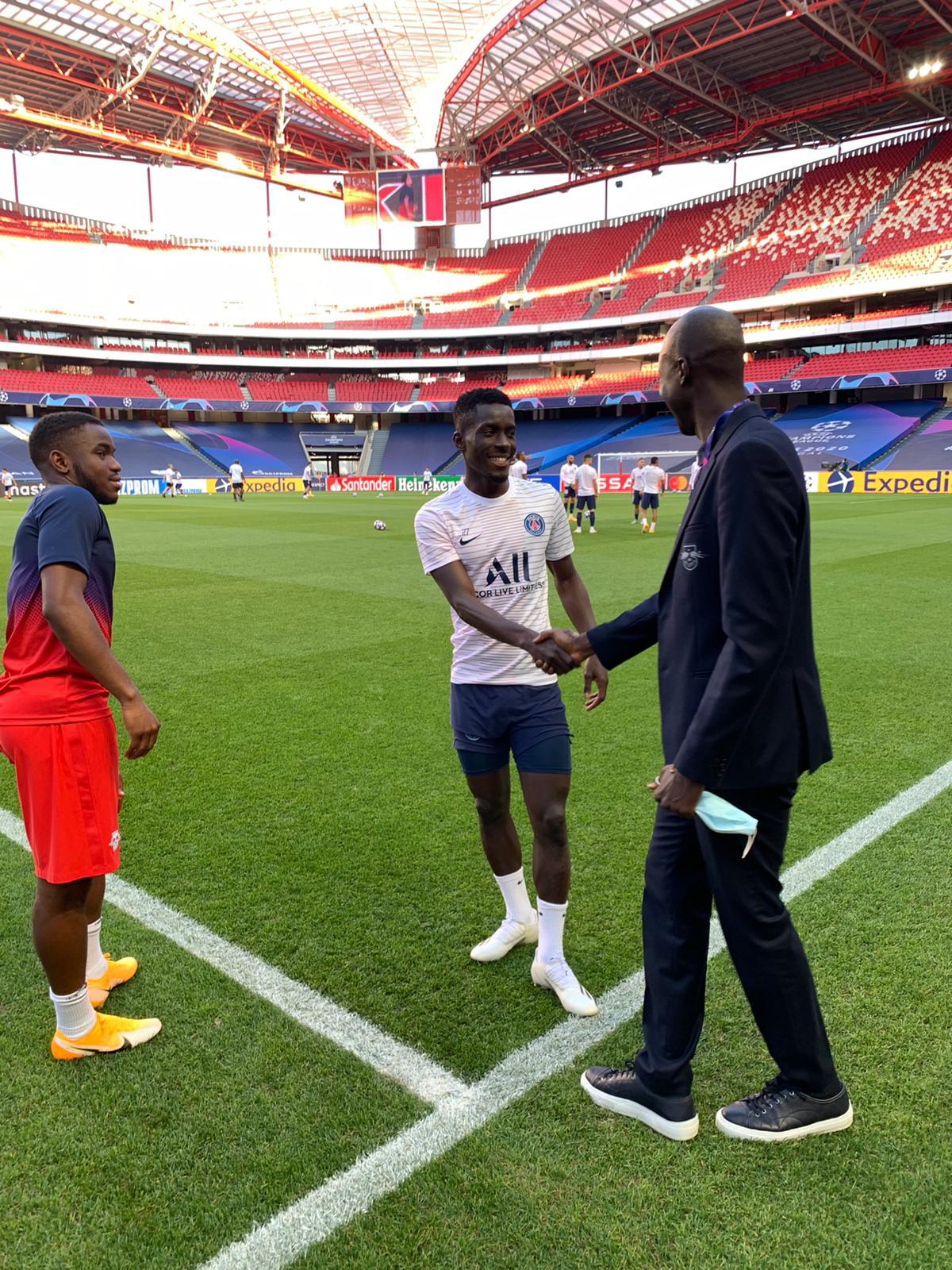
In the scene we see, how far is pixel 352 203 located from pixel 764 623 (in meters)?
59.3

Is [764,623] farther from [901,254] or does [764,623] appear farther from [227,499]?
[901,254]

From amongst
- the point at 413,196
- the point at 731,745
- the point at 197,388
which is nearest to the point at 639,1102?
the point at 731,745

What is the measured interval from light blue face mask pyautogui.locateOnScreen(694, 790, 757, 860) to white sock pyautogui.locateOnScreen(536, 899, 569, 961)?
3.68 feet

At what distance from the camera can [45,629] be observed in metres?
2.62

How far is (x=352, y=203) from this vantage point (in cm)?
5331

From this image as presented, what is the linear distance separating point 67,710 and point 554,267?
67.3 meters

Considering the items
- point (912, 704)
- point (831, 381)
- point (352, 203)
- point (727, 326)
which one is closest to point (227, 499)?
point (352, 203)

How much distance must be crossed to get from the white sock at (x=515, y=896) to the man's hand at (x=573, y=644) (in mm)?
1031

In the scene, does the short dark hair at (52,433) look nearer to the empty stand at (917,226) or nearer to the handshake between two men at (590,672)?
the handshake between two men at (590,672)

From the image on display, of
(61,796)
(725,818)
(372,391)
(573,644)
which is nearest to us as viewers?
(725,818)

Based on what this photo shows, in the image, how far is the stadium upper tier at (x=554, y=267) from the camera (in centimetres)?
4612

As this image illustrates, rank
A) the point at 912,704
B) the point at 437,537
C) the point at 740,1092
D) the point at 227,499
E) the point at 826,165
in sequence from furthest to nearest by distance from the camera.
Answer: the point at 826,165
the point at 227,499
the point at 912,704
the point at 437,537
the point at 740,1092

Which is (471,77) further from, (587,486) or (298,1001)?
(298,1001)

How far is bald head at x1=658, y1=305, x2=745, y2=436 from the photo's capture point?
6.87 feet
